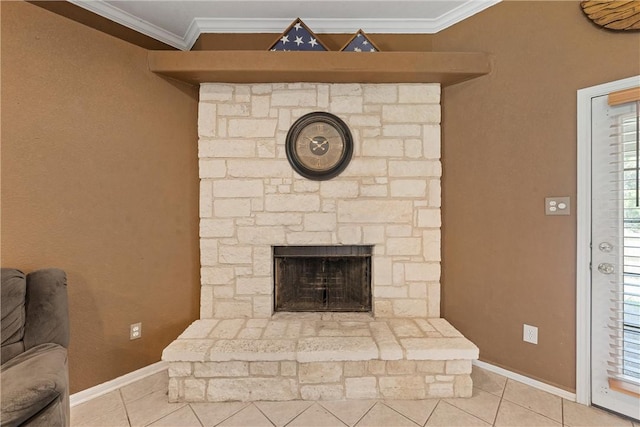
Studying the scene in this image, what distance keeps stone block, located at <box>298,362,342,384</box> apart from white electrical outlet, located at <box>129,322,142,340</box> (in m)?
1.32

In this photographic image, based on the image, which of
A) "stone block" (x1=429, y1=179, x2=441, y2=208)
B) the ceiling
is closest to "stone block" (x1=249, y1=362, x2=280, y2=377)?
"stone block" (x1=429, y1=179, x2=441, y2=208)

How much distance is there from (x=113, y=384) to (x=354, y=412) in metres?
1.73

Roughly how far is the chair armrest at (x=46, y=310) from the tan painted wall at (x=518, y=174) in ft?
8.88

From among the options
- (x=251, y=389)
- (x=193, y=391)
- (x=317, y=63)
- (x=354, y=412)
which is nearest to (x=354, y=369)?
(x=354, y=412)

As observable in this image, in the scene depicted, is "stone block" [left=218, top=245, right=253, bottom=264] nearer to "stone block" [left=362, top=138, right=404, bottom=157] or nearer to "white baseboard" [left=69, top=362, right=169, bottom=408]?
"white baseboard" [left=69, top=362, right=169, bottom=408]

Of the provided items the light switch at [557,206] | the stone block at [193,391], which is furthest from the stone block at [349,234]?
the stone block at [193,391]

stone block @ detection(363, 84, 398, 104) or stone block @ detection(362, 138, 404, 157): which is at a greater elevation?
stone block @ detection(363, 84, 398, 104)

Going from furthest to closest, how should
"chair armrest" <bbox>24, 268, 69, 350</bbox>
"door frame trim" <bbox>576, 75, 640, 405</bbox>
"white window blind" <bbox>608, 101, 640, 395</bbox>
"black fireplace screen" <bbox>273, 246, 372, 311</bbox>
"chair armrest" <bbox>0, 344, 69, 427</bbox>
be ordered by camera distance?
"black fireplace screen" <bbox>273, 246, 372, 311</bbox> → "door frame trim" <bbox>576, 75, 640, 405</bbox> → "white window blind" <bbox>608, 101, 640, 395</bbox> → "chair armrest" <bbox>24, 268, 69, 350</bbox> → "chair armrest" <bbox>0, 344, 69, 427</bbox>

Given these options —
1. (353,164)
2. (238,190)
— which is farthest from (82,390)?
(353,164)

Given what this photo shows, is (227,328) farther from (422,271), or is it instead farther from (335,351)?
(422,271)

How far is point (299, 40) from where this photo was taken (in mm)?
2176

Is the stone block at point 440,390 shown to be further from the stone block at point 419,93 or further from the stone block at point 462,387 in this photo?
the stone block at point 419,93

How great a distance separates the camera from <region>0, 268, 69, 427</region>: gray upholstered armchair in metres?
1.08

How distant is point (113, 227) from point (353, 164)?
6.29 feet
